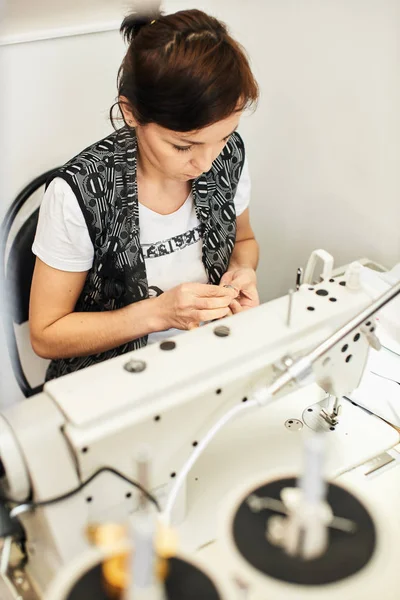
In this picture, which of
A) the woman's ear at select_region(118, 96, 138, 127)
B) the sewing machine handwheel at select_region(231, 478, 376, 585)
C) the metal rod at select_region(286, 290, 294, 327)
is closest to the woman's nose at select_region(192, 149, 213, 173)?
the woman's ear at select_region(118, 96, 138, 127)

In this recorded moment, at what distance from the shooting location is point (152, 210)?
1.33 m

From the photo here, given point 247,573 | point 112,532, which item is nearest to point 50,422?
point 112,532

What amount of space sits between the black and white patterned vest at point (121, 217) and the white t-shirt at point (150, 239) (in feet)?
0.06

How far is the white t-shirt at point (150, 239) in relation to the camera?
1.20m

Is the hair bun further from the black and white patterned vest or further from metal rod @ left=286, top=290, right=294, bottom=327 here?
metal rod @ left=286, top=290, right=294, bottom=327

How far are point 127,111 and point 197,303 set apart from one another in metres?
0.38

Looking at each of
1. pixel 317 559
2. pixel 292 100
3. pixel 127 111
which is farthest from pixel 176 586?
pixel 292 100

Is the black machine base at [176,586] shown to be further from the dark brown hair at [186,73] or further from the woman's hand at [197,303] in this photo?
the dark brown hair at [186,73]

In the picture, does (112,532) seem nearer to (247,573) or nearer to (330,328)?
(247,573)

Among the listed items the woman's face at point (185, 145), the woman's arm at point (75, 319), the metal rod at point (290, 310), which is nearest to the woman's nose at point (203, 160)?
the woman's face at point (185, 145)

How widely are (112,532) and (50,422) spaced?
0.19 metres

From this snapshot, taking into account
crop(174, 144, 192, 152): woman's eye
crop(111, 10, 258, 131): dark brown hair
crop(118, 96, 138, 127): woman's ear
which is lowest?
crop(174, 144, 192, 152): woman's eye

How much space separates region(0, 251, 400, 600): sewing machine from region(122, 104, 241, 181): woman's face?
32 cm

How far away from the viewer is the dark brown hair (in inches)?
41.8
